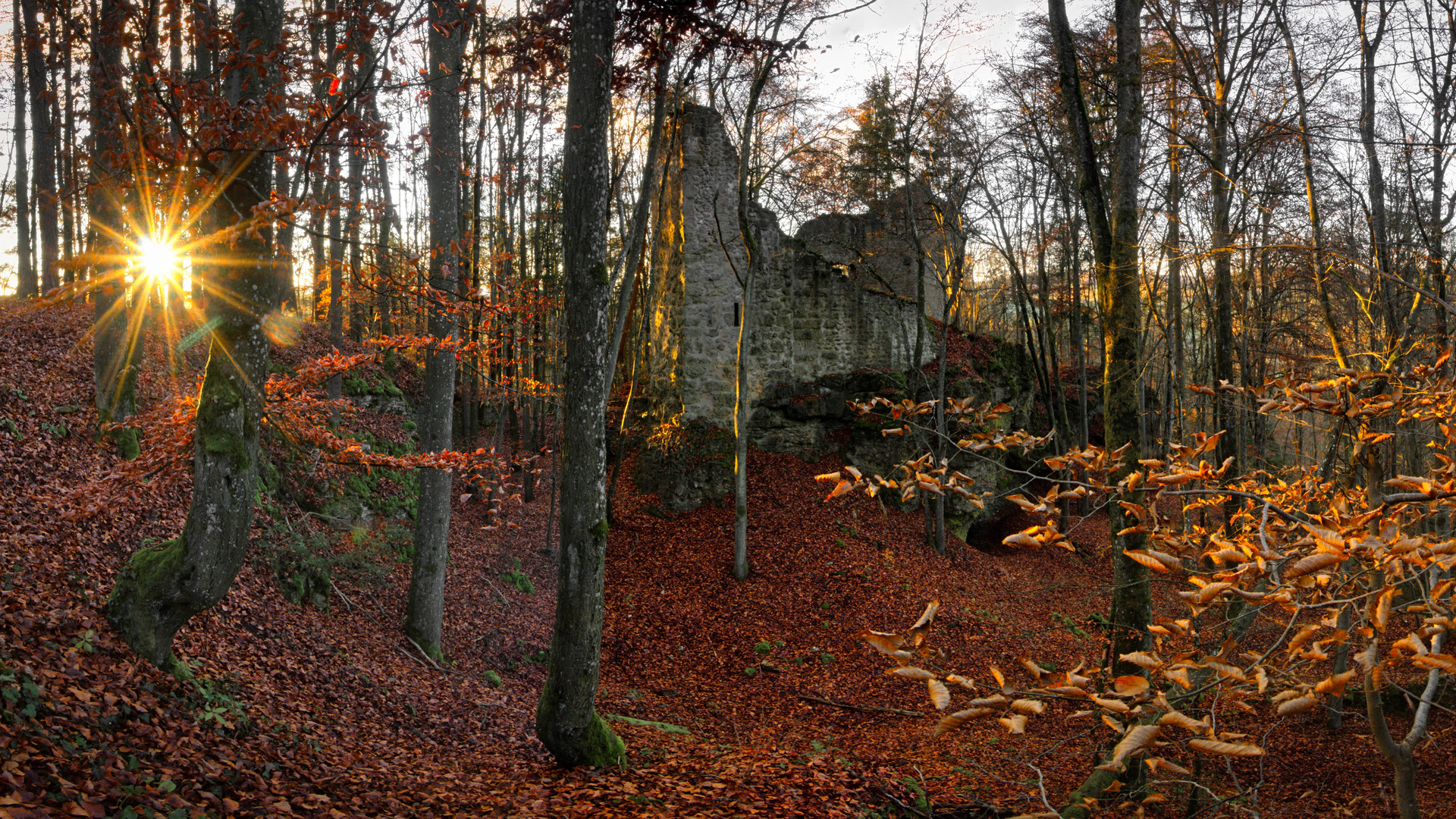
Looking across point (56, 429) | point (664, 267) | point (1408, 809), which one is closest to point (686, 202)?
point (664, 267)

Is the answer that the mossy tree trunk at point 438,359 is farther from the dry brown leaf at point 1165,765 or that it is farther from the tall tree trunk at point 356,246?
the dry brown leaf at point 1165,765

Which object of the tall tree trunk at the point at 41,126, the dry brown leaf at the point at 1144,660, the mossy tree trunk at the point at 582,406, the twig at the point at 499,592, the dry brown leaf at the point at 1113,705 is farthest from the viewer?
the twig at the point at 499,592

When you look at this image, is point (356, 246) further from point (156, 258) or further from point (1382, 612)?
point (1382, 612)

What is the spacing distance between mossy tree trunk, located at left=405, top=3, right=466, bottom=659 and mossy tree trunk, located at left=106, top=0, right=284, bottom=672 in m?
2.43

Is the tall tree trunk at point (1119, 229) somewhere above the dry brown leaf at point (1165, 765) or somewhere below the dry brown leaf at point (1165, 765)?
above

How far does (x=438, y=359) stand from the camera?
786cm

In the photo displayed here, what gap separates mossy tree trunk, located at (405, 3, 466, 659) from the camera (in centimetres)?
765

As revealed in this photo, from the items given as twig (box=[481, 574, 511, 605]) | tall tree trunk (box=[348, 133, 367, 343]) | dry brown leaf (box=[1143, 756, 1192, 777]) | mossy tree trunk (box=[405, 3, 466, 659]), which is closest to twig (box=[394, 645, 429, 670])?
mossy tree trunk (box=[405, 3, 466, 659])

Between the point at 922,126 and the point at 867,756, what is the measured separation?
1182cm

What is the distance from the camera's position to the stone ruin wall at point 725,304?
14062mm

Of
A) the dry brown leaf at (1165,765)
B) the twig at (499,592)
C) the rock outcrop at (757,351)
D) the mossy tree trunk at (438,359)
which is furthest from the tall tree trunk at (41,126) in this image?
the dry brown leaf at (1165,765)

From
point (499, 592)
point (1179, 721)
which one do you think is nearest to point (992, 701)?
point (1179, 721)

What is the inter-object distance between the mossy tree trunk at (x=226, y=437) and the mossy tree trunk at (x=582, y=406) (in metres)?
2.09

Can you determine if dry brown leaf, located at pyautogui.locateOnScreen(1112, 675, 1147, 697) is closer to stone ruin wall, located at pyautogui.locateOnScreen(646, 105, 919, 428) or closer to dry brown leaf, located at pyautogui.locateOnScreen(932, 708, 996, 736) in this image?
dry brown leaf, located at pyautogui.locateOnScreen(932, 708, 996, 736)
